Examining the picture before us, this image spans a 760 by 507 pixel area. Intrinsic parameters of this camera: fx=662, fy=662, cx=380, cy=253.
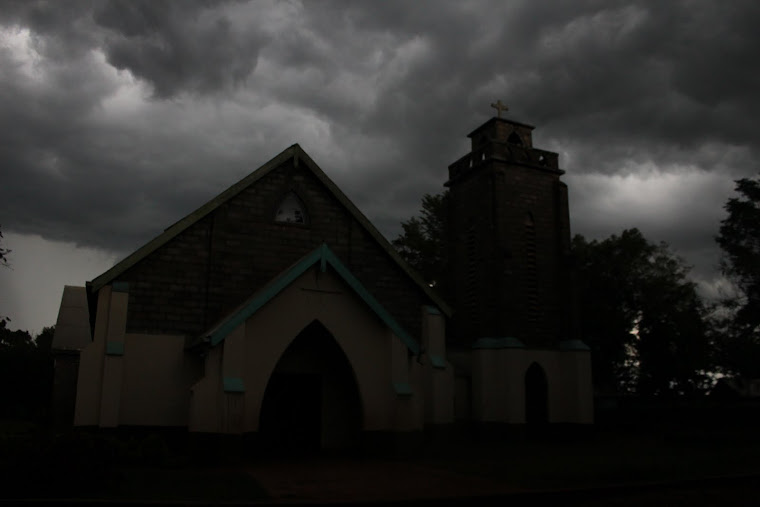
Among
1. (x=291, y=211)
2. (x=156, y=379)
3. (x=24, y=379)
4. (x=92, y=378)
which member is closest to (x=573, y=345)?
(x=291, y=211)

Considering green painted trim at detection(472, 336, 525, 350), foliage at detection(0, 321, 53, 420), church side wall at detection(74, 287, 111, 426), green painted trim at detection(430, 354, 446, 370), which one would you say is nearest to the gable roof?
church side wall at detection(74, 287, 111, 426)

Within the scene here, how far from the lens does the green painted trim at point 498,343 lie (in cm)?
2495

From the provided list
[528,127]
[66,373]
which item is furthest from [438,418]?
[66,373]

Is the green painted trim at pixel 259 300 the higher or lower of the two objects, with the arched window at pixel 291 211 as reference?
lower

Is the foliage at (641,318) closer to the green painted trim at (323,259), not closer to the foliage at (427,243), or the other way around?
the foliage at (427,243)

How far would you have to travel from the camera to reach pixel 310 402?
19125mm

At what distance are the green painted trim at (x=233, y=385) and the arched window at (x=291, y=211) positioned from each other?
220 inches

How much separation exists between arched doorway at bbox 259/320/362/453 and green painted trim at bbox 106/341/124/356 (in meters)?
4.20

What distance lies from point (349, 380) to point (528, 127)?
15.6m

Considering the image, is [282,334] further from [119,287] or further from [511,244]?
[511,244]

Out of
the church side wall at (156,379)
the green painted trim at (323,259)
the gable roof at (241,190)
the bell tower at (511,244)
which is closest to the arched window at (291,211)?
the gable roof at (241,190)

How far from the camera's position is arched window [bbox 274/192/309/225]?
19.4 metres

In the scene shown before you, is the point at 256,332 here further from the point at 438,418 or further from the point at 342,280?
the point at 438,418

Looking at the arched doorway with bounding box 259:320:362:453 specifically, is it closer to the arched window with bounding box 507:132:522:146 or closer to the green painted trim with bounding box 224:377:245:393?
the green painted trim with bounding box 224:377:245:393
